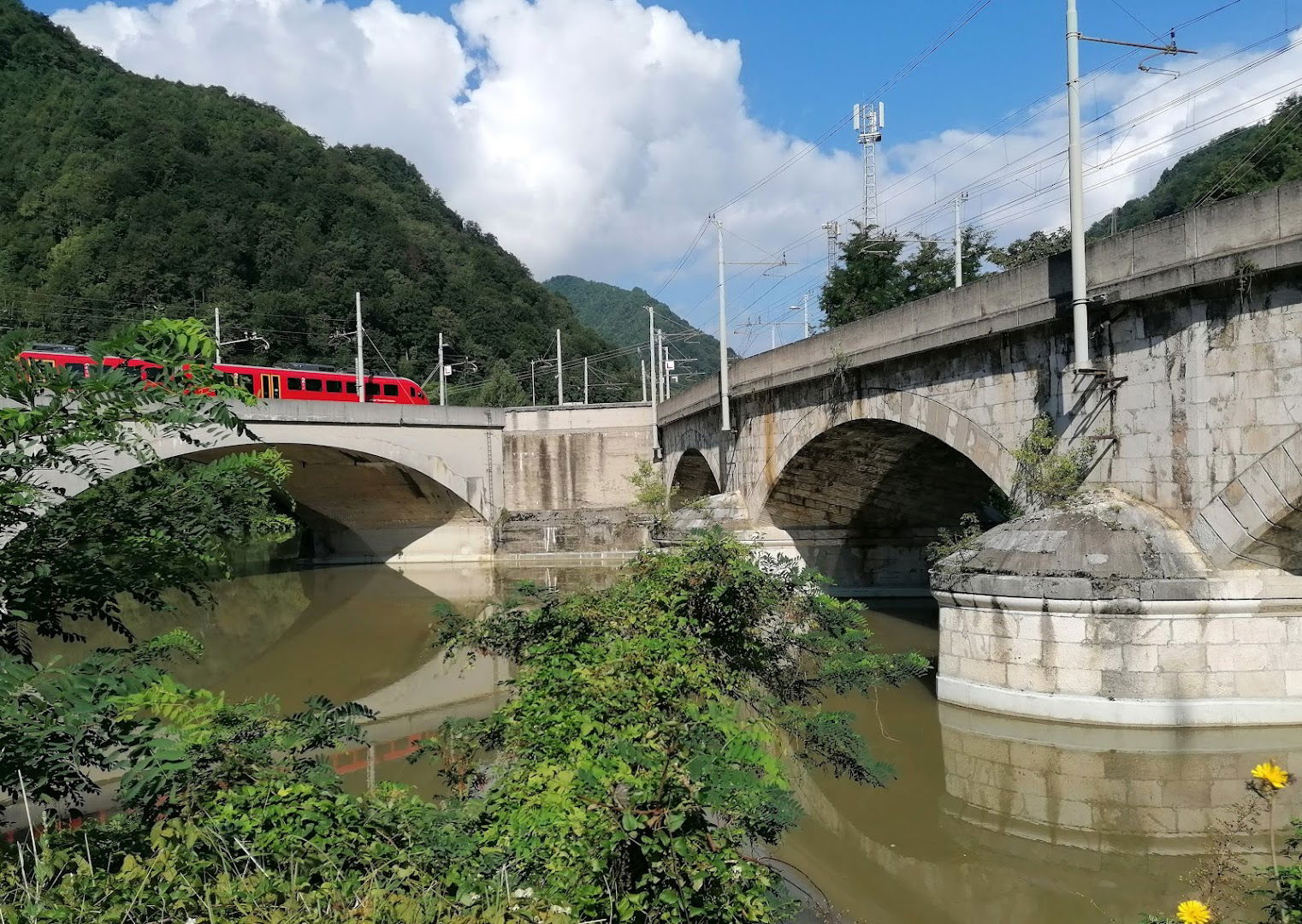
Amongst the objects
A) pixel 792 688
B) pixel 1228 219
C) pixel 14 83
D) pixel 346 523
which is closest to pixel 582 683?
pixel 792 688

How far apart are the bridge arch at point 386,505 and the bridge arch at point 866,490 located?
14217mm

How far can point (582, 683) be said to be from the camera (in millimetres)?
5188

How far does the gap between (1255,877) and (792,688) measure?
131 inches

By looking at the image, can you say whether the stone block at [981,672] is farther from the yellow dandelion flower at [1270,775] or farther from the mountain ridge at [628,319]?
the mountain ridge at [628,319]

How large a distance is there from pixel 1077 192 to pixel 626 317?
4366 inches

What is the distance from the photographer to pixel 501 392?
166ft

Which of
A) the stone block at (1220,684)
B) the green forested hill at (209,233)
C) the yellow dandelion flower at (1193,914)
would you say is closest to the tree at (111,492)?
A: the yellow dandelion flower at (1193,914)

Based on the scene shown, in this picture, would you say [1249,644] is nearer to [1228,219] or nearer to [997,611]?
[997,611]

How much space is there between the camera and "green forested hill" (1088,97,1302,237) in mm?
24648

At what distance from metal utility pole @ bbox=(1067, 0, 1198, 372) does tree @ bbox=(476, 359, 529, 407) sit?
41.3m

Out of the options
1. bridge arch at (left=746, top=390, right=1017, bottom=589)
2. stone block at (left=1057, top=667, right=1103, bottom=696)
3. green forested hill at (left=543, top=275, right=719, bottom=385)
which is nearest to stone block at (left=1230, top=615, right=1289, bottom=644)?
stone block at (left=1057, top=667, right=1103, bottom=696)

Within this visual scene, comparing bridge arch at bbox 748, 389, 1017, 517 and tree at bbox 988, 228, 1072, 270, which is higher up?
tree at bbox 988, 228, 1072, 270

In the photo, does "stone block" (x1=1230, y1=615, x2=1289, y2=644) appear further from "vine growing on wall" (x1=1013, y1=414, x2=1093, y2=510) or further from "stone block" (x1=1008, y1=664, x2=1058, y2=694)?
"vine growing on wall" (x1=1013, y1=414, x2=1093, y2=510)

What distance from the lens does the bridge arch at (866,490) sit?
50.6ft
